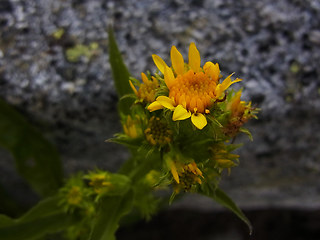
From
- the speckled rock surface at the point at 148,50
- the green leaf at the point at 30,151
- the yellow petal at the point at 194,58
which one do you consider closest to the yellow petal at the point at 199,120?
the yellow petal at the point at 194,58

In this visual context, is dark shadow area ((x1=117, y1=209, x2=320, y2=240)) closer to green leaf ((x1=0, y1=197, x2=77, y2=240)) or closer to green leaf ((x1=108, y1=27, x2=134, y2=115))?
green leaf ((x1=0, y1=197, x2=77, y2=240))

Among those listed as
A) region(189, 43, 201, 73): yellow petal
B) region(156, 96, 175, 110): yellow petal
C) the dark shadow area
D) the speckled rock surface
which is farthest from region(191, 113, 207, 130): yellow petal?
the dark shadow area

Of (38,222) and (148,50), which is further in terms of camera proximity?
(148,50)

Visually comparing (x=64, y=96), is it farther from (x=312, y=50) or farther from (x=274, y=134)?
(x=312, y=50)

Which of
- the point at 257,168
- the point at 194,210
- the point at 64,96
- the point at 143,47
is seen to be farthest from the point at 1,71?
the point at 194,210

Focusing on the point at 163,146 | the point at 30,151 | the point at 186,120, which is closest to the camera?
the point at 186,120

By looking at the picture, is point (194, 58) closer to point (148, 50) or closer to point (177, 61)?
point (177, 61)

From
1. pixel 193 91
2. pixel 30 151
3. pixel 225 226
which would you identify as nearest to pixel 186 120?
pixel 193 91
